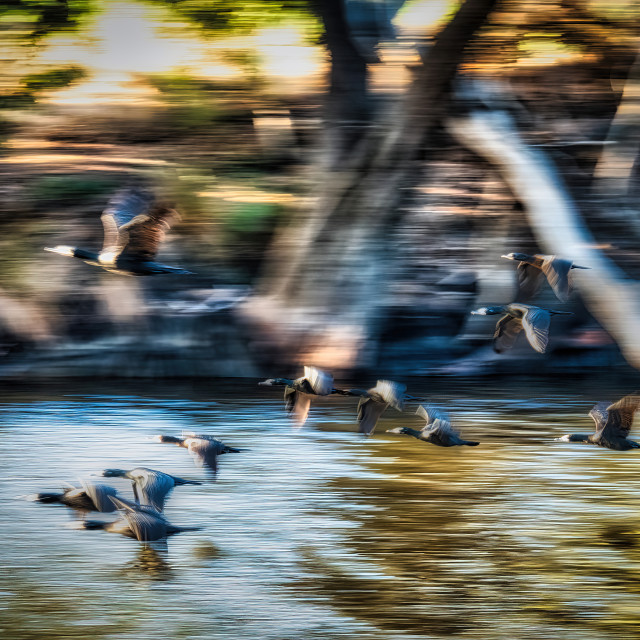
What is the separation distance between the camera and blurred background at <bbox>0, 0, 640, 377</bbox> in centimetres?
1170

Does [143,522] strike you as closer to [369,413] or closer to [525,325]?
[369,413]

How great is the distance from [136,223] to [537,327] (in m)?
2.33

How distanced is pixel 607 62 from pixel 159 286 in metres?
4.91

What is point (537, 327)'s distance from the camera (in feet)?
22.8

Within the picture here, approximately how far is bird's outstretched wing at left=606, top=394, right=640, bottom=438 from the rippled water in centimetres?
34

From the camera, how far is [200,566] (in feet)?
17.5

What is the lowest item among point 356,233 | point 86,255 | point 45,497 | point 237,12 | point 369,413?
point 356,233

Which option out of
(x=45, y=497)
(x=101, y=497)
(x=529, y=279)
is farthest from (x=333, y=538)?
(x=529, y=279)

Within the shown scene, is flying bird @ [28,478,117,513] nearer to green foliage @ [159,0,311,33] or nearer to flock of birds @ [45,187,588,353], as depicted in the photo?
flock of birds @ [45,187,588,353]

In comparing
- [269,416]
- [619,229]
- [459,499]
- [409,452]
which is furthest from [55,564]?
[619,229]

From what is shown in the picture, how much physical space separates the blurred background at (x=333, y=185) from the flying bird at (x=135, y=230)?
433cm

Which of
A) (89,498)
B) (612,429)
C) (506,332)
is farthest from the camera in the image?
(506,332)

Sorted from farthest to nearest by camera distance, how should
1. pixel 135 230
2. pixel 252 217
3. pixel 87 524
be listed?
pixel 252 217, pixel 135 230, pixel 87 524

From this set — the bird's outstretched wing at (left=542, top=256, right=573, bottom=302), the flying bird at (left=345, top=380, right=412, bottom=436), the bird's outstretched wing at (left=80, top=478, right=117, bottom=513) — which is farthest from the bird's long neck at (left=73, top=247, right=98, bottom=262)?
the bird's outstretched wing at (left=542, top=256, right=573, bottom=302)
